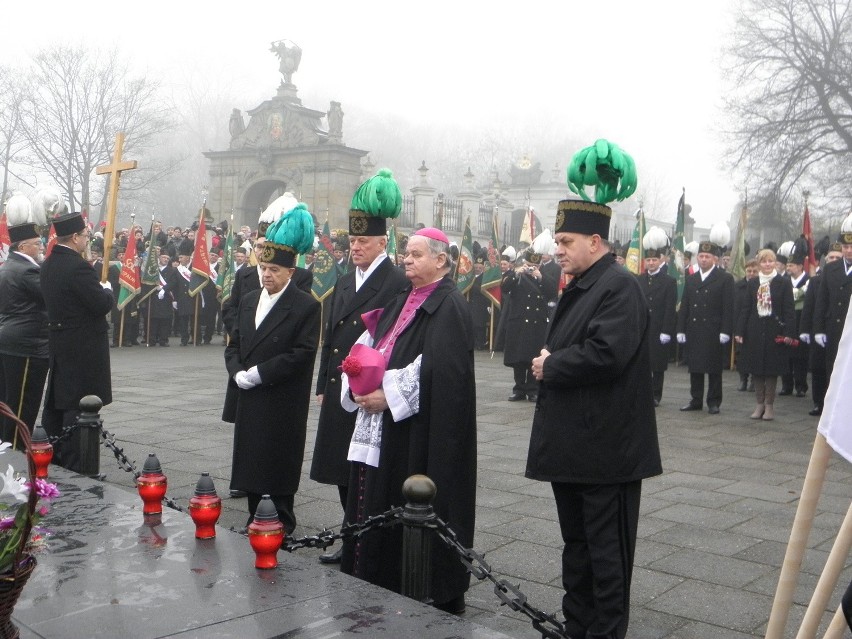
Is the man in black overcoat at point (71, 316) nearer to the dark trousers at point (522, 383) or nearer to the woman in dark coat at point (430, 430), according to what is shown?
the woman in dark coat at point (430, 430)

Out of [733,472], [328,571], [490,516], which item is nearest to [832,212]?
[733,472]

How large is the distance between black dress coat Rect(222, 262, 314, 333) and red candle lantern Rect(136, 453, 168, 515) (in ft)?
5.85

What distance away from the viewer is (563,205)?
430cm

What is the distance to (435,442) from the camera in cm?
458

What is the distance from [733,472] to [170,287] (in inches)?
607

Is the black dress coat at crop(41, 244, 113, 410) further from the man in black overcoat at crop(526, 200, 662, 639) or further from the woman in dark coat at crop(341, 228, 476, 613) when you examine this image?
the man in black overcoat at crop(526, 200, 662, 639)

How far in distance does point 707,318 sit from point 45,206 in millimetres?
8062

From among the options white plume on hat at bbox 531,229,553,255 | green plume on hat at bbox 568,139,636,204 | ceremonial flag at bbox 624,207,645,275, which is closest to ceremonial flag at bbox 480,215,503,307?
ceremonial flag at bbox 624,207,645,275

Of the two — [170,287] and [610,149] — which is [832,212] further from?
[610,149]

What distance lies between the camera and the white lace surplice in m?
4.61

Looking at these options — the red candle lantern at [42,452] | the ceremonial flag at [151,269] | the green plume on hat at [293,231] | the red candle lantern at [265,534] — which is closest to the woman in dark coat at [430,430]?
the red candle lantern at [265,534]

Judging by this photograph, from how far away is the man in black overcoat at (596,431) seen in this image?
401cm

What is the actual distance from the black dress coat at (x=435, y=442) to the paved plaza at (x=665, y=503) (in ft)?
1.67

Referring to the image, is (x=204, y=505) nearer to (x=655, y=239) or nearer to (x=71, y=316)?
(x=71, y=316)
